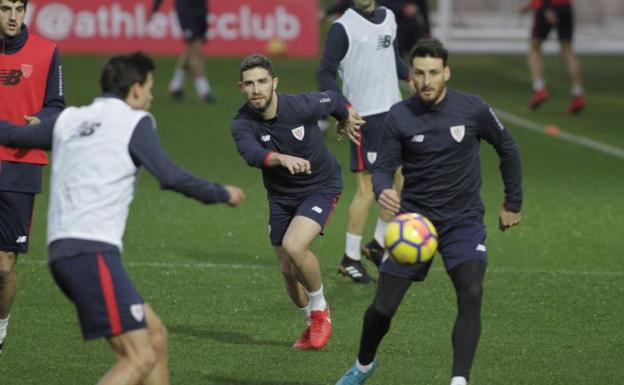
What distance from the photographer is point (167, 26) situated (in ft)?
92.1

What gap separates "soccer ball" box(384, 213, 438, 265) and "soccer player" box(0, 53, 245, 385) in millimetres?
1178

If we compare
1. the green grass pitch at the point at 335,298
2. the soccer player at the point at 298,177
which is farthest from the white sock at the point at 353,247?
the soccer player at the point at 298,177

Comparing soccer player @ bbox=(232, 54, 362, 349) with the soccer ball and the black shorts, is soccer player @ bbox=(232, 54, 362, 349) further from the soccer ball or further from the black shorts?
the black shorts

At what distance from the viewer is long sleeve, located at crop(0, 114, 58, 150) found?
7.21 meters

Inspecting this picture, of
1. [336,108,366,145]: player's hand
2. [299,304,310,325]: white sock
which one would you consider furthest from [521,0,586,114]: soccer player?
[299,304,310,325]: white sock

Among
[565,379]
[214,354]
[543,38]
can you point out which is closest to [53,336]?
[214,354]

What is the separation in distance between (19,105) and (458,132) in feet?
9.80

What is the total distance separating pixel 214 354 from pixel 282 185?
4.25 feet

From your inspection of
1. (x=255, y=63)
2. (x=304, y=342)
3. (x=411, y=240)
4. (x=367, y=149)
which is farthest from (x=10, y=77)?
(x=367, y=149)

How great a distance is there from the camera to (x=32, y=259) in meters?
12.5

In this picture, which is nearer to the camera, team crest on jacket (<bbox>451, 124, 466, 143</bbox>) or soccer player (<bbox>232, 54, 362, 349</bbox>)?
team crest on jacket (<bbox>451, 124, 466, 143</bbox>)

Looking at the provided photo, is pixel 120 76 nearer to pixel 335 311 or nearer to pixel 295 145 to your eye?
pixel 295 145

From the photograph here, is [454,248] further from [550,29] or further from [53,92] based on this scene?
[550,29]

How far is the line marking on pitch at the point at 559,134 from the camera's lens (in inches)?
765
